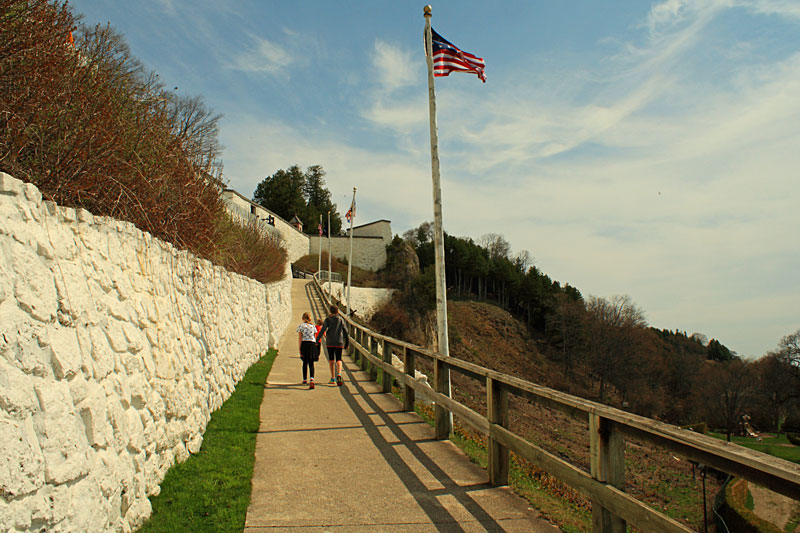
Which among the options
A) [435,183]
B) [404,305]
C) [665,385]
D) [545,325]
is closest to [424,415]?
[435,183]

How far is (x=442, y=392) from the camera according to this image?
6715 millimetres

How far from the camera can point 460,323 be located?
70000 millimetres

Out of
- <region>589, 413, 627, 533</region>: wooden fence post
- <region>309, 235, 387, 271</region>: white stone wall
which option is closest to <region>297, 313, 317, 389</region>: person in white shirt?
<region>589, 413, 627, 533</region>: wooden fence post

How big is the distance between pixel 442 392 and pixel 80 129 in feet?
16.1

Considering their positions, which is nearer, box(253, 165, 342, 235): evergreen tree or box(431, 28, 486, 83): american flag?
box(431, 28, 486, 83): american flag

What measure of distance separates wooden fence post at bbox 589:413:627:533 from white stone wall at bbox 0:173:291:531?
3188 mm

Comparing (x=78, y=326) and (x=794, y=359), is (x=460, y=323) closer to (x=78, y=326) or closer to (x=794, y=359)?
(x=794, y=359)

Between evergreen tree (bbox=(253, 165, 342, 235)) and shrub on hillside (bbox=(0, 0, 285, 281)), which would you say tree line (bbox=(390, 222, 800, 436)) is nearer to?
evergreen tree (bbox=(253, 165, 342, 235))

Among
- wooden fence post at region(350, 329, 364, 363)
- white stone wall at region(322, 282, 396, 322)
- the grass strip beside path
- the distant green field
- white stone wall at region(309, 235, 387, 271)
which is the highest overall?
white stone wall at region(309, 235, 387, 271)

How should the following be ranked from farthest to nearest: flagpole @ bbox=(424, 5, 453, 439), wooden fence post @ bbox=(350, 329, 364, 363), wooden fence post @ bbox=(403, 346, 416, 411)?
1. wooden fence post @ bbox=(350, 329, 364, 363)
2. flagpole @ bbox=(424, 5, 453, 439)
3. wooden fence post @ bbox=(403, 346, 416, 411)

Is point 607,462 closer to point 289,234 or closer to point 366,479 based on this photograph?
point 366,479

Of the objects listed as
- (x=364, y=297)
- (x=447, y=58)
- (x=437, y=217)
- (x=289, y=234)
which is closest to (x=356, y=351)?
(x=437, y=217)

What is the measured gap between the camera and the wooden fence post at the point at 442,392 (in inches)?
262

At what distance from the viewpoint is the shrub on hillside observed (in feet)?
12.6
